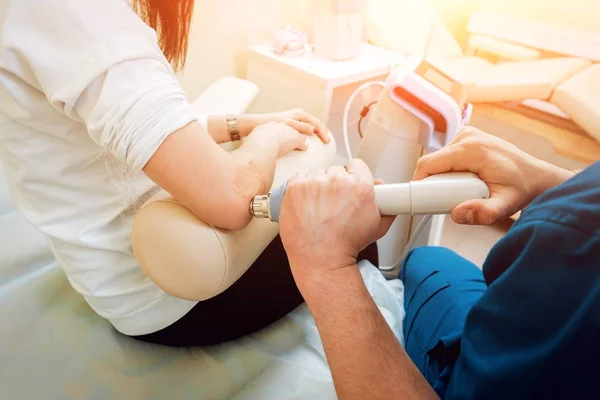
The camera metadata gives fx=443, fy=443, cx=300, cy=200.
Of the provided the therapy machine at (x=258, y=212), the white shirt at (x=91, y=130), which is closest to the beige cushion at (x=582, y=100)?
the therapy machine at (x=258, y=212)

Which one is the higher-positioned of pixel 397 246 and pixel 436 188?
pixel 436 188

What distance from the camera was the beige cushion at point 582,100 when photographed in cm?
144

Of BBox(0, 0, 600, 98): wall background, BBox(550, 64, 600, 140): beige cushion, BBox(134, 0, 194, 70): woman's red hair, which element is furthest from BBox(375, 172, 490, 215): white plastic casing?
BBox(0, 0, 600, 98): wall background

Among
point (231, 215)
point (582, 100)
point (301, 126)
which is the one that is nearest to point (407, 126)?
point (301, 126)

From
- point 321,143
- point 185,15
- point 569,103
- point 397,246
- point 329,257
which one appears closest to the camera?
point 329,257

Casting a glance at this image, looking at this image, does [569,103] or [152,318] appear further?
[569,103]

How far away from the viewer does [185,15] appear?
83 centimetres

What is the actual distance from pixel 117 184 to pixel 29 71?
0.22m

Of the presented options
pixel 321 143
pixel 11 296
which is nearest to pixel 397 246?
pixel 321 143

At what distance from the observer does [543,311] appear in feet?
1.40

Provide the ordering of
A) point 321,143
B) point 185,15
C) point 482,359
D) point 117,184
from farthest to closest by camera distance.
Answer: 1. point 321,143
2. point 185,15
3. point 117,184
4. point 482,359

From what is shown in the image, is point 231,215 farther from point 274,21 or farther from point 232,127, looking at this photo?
point 274,21

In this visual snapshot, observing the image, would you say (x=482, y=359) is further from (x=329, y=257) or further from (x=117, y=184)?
(x=117, y=184)

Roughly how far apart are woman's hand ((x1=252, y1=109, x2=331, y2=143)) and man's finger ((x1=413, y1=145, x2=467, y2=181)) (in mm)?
352
